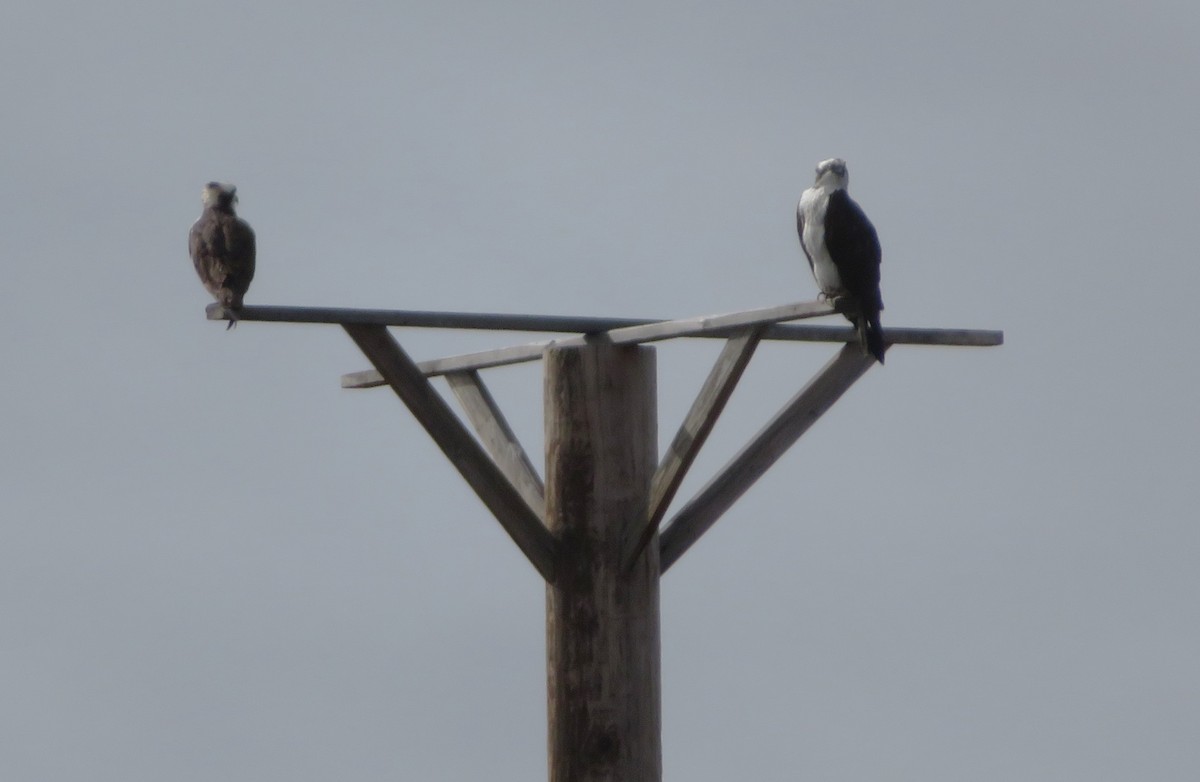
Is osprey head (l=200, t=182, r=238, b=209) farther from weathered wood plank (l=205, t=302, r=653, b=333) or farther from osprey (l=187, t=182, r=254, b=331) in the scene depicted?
weathered wood plank (l=205, t=302, r=653, b=333)

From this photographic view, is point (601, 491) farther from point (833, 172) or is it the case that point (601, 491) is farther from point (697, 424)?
point (833, 172)

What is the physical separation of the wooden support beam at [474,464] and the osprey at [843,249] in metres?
1.29

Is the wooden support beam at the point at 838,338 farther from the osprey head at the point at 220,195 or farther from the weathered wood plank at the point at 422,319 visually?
the osprey head at the point at 220,195

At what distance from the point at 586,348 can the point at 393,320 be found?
69cm

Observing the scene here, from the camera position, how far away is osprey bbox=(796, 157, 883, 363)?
19.4ft

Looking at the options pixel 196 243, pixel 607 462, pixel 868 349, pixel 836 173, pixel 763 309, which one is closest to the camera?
pixel 763 309

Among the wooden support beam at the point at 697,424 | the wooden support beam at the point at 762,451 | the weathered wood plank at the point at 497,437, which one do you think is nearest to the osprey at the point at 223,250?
the weathered wood plank at the point at 497,437

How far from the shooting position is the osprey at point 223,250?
5.83m

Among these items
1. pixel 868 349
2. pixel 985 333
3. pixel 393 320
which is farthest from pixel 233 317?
pixel 985 333

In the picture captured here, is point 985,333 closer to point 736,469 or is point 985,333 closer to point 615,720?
point 736,469

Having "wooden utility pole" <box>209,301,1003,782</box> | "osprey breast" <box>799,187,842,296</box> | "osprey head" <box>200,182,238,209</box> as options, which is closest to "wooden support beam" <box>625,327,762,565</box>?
"wooden utility pole" <box>209,301,1003,782</box>

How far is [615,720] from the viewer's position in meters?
5.32

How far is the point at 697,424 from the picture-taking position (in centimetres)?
533

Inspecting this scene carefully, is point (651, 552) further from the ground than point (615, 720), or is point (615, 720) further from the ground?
point (651, 552)
